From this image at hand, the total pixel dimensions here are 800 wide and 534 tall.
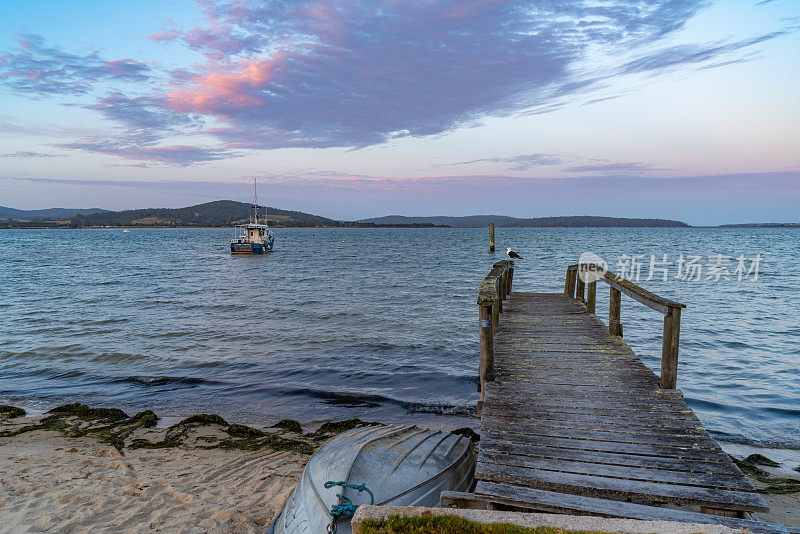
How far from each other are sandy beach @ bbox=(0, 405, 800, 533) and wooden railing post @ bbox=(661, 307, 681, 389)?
6.76 feet

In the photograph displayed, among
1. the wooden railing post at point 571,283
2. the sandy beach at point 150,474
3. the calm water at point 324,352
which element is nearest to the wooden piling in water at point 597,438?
the sandy beach at point 150,474

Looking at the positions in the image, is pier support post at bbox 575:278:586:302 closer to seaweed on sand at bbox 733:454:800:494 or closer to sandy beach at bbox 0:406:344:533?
seaweed on sand at bbox 733:454:800:494

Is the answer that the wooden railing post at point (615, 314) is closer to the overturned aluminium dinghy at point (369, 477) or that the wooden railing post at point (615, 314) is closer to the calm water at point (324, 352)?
the calm water at point (324, 352)

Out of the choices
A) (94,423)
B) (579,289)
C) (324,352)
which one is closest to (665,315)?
(579,289)

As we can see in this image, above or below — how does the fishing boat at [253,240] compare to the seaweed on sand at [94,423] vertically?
above

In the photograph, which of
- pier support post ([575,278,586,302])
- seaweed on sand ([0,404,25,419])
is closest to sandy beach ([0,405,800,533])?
seaweed on sand ([0,404,25,419])

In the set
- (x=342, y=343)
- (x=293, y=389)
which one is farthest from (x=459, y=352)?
(x=293, y=389)

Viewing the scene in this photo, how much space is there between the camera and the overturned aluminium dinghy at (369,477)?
4.28 metres

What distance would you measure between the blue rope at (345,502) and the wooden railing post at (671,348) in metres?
4.05

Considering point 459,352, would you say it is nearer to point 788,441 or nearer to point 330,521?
point 788,441

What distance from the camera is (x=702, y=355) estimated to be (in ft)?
43.9

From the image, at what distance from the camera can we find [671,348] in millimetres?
5777

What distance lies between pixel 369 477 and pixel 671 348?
4.14m

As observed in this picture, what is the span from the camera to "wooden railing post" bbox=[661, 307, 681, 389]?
5621 millimetres
